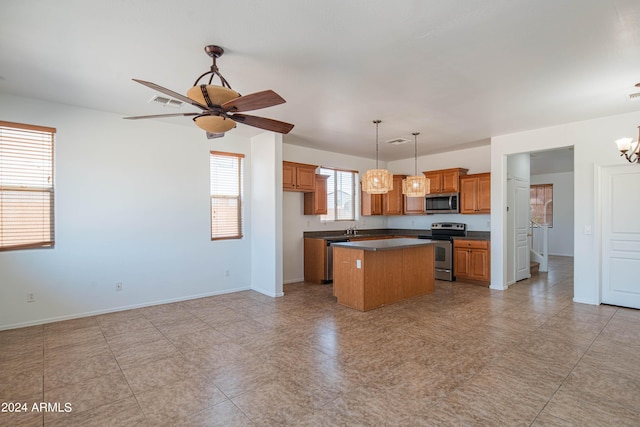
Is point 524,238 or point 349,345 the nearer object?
point 349,345

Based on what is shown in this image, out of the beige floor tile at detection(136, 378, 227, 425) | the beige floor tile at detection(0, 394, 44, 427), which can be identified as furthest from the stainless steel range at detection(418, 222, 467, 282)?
the beige floor tile at detection(0, 394, 44, 427)

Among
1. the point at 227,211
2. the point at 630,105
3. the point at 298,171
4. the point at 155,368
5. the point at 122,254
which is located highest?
the point at 630,105

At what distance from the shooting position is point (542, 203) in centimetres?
1144

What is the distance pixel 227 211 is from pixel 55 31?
367 centimetres

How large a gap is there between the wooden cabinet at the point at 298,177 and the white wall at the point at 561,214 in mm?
9032

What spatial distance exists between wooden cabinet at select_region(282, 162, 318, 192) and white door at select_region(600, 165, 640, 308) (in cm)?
485

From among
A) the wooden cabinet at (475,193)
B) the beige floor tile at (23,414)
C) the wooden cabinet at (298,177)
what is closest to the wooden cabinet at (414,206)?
the wooden cabinet at (475,193)

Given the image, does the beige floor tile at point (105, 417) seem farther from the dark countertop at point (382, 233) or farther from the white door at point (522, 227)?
the white door at point (522, 227)

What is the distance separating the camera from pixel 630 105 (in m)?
4.34

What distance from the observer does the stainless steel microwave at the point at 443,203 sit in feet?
23.4

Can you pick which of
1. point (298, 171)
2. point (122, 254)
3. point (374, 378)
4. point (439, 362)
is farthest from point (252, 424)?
point (298, 171)

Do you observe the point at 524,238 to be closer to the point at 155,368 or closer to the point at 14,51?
the point at 155,368

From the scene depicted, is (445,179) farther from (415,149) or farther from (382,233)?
(382,233)

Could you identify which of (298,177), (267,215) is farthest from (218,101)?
(298,177)
